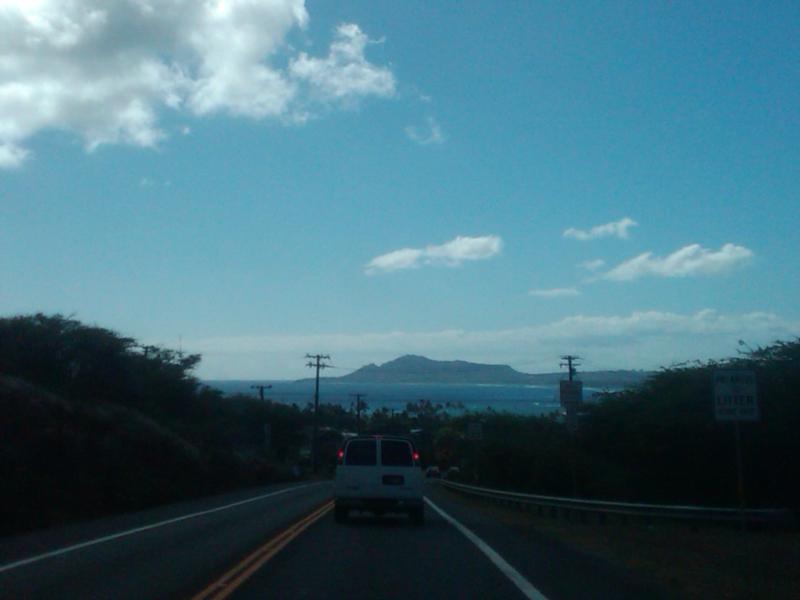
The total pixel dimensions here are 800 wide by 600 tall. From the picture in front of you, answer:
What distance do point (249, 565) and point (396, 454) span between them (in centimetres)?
973

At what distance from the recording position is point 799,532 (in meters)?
22.1

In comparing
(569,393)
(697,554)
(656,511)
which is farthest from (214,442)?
(697,554)

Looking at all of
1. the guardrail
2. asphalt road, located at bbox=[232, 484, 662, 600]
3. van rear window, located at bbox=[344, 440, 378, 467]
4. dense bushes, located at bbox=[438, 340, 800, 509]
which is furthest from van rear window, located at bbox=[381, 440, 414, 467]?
dense bushes, located at bbox=[438, 340, 800, 509]

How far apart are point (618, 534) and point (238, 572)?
10.1 meters

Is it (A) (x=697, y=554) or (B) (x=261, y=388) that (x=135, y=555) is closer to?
(A) (x=697, y=554)

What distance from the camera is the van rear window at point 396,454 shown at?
84.4 feet

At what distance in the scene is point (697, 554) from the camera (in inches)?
707

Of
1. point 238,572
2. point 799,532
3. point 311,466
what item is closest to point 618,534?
point 799,532

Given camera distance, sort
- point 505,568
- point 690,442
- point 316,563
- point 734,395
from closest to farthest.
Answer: point 505,568 → point 316,563 → point 734,395 → point 690,442

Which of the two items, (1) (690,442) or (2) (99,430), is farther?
(2) (99,430)

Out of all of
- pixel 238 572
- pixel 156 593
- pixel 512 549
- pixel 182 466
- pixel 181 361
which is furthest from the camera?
pixel 181 361

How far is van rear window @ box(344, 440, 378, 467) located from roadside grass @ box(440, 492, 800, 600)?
3971 millimetres

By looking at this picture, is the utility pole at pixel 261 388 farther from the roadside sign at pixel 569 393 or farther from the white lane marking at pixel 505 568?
the white lane marking at pixel 505 568

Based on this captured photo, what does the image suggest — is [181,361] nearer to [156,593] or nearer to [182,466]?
[182,466]
